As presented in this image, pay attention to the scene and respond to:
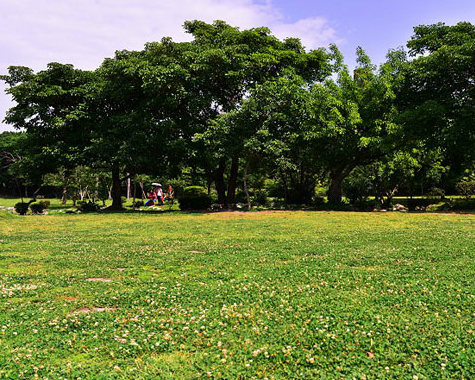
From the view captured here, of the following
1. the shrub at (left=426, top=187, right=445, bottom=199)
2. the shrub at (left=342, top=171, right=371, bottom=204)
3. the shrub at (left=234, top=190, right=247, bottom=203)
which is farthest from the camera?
the shrub at (left=234, top=190, right=247, bottom=203)

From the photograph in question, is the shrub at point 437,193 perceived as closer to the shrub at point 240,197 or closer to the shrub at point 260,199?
the shrub at point 260,199

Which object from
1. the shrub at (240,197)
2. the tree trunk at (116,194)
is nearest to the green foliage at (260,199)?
the shrub at (240,197)

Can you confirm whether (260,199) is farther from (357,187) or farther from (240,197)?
(357,187)

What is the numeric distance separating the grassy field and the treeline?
50.5ft

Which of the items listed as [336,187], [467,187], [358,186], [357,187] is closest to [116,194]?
[336,187]

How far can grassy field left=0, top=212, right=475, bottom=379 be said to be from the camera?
379cm

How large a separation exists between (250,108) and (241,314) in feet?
67.3

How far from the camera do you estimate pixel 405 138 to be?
2492cm

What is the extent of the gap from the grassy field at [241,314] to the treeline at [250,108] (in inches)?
606

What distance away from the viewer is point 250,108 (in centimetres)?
2403

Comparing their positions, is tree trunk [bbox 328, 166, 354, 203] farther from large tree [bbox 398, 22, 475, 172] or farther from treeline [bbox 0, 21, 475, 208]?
large tree [bbox 398, 22, 475, 172]

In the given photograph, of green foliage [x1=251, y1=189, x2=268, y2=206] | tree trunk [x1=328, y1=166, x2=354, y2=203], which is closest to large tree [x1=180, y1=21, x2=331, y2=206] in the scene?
green foliage [x1=251, y1=189, x2=268, y2=206]

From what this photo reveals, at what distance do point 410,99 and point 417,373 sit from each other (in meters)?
27.1

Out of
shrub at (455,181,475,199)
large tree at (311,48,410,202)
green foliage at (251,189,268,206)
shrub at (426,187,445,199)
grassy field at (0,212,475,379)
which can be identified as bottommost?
grassy field at (0,212,475,379)
